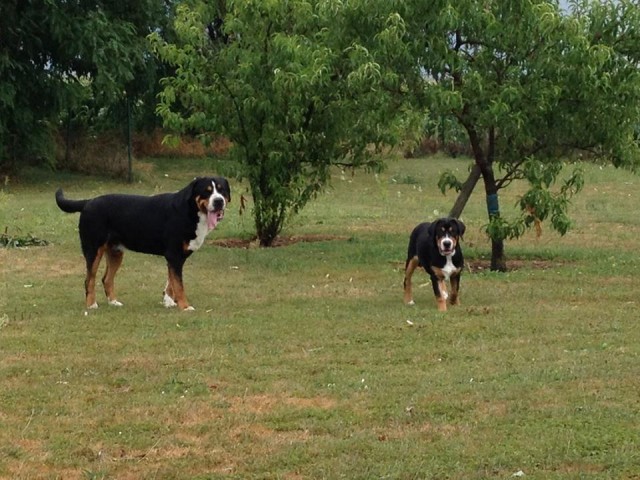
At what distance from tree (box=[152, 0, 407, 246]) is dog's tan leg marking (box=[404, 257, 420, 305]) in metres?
3.55

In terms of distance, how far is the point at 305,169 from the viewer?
18.2 metres

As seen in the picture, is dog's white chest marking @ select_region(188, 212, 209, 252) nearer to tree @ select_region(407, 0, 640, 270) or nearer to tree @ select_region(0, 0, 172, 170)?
tree @ select_region(407, 0, 640, 270)

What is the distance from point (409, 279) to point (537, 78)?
134 inches

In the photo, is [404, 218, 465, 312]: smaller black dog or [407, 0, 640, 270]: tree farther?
[407, 0, 640, 270]: tree

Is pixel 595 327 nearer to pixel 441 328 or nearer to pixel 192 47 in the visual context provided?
pixel 441 328

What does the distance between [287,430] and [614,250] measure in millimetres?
11332

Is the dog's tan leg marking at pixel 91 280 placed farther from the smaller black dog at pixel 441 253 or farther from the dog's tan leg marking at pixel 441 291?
the dog's tan leg marking at pixel 441 291

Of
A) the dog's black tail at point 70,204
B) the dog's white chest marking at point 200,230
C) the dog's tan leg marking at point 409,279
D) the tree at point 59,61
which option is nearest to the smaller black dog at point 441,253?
the dog's tan leg marking at point 409,279

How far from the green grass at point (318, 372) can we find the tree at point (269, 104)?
2058mm

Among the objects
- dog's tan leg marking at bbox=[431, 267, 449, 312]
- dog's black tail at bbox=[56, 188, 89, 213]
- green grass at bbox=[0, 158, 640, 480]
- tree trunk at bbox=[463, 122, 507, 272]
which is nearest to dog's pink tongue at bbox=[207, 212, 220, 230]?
green grass at bbox=[0, 158, 640, 480]

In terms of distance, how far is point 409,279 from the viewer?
38.4ft

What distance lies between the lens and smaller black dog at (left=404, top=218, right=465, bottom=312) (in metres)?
10.9

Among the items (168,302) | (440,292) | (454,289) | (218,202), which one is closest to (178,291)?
(168,302)

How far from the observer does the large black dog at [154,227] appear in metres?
11.2
